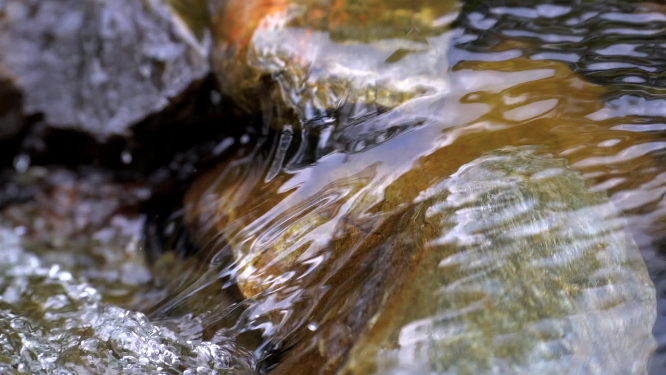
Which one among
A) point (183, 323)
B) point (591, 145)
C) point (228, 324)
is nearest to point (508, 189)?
point (591, 145)

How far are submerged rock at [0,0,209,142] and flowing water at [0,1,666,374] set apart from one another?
0.35m

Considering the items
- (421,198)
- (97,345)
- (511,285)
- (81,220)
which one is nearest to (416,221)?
(421,198)

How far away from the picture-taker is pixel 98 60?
331cm

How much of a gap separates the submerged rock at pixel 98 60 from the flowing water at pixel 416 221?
13.9 inches

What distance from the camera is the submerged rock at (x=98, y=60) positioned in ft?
10.6

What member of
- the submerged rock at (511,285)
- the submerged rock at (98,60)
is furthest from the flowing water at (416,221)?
the submerged rock at (98,60)

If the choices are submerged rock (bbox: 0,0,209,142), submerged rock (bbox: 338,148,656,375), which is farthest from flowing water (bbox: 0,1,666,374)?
submerged rock (bbox: 0,0,209,142)

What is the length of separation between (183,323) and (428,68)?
5.67 feet

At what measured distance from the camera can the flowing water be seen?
1620 millimetres

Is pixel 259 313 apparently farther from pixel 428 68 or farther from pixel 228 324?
pixel 428 68

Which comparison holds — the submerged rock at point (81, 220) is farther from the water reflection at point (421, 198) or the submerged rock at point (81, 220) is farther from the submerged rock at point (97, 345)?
the water reflection at point (421, 198)

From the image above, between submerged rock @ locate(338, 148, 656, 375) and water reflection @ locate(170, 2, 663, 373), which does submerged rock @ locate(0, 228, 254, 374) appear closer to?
water reflection @ locate(170, 2, 663, 373)

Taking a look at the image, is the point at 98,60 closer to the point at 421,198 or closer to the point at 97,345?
the point at 97,345

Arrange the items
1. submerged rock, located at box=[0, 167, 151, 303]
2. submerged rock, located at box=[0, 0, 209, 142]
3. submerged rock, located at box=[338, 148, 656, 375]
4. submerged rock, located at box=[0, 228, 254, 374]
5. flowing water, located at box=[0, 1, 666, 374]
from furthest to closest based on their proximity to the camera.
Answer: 1. submerged rock, located at box=[0, 167, 151, 303]
2. submerged rock, located at box=[0, 0, 209, 142]
3. submerged rock, located at box=[0, 228, 254, 374]
4. flowing water, located at box=[0, 1, 666, 374]
5. submerged rock, located at box=[338, 148, 656, 375]
